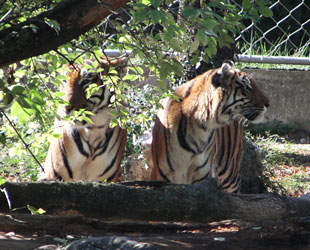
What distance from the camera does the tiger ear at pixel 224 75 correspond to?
17.3ft

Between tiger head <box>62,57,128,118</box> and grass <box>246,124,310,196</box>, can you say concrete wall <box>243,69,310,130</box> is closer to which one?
grass <box>246,124,310,196</box>

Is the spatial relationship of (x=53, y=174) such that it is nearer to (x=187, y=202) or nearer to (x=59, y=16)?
(x=187, y=202)

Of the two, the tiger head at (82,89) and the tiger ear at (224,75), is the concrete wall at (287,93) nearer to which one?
the tiger ear at (224,75)

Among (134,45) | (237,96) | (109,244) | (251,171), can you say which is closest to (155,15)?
(134,45)

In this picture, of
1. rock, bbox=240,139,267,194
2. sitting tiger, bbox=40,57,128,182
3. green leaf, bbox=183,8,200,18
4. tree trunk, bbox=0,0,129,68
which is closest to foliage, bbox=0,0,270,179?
green leaf, bbox=183,8,200,18

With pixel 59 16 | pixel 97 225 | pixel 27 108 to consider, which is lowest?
pixel 97 225

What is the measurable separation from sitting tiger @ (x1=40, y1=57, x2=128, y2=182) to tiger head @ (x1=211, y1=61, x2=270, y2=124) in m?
0.90

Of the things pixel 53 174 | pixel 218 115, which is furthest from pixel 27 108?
pixel 218 115

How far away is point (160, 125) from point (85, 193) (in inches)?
84.3

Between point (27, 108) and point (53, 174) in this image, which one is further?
point (53, 174)

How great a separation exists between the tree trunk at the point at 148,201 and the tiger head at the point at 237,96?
1774mm

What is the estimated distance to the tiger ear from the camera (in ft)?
17.3

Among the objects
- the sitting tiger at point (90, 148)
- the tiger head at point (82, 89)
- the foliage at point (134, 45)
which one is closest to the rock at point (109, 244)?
the foliage at point (134, 45)

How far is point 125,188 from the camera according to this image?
11.4 ft
